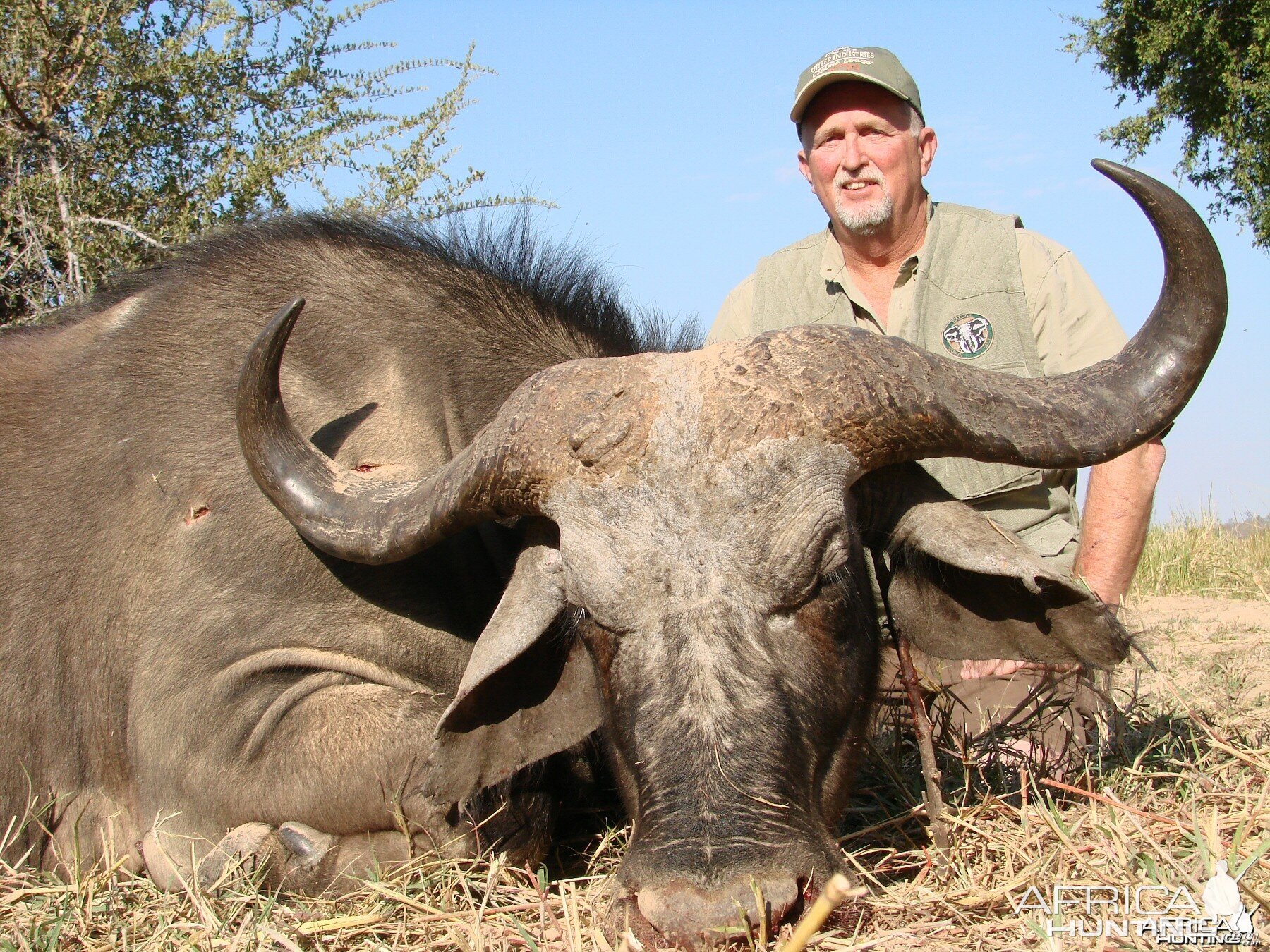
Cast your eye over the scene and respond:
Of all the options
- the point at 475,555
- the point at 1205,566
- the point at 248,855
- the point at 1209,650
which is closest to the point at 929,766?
the point at 475,555

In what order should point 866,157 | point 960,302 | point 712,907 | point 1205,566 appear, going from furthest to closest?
1. point 1205,566
2. point 866,157
3. point 960,302
4. point 712,907

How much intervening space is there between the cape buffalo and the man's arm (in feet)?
5.68

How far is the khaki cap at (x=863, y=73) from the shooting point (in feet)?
18.6

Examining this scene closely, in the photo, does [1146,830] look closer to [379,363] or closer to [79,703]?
[379,363]

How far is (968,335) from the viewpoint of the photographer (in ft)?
17.6

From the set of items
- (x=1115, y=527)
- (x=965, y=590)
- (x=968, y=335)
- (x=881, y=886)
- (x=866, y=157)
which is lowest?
(x=881, y=886)

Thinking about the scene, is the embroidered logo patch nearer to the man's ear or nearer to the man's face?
the man's face

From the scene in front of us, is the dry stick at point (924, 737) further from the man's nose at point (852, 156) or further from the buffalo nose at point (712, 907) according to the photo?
the man's nose at point (852, 156)

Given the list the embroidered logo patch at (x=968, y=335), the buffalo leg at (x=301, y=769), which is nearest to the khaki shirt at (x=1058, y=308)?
the embroidered logo patch at (x=968, y=335)

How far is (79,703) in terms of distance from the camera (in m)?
4.39

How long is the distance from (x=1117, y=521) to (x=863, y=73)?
2.46m

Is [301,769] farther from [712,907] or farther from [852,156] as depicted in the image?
[852,156]

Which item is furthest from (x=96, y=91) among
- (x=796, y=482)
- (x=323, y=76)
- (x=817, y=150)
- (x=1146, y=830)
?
(x=1146, y=830)

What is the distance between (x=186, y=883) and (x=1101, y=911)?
2638 mm
